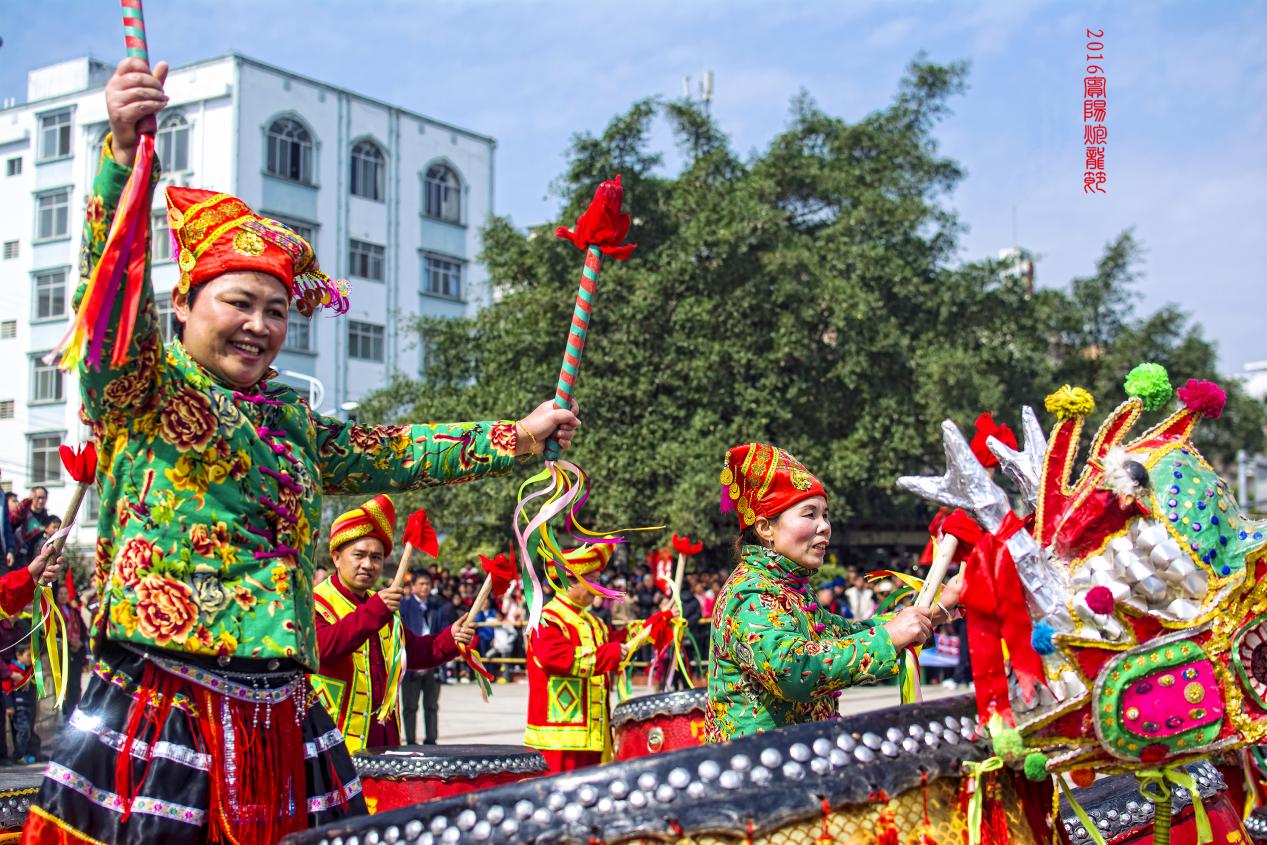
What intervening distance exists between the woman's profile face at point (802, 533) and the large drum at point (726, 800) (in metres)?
1.22

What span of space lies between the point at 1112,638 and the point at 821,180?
1942 cm

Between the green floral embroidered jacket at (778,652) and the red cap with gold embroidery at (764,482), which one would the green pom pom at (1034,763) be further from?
the red cap with gold embroidery at (764,482)

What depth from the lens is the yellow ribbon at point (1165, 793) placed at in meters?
2.44

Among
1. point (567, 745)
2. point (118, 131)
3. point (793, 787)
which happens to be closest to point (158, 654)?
point (118, 131)

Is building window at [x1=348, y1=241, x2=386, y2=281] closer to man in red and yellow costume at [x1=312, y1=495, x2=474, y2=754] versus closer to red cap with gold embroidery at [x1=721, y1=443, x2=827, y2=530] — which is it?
man in red and yellow costume at [x1=312, y1=495, x2=474, y2=754]

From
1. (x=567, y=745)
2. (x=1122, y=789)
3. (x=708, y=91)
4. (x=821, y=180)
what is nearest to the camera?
(x=1122, y=789)

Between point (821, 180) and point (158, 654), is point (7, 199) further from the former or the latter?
point (158, 654)

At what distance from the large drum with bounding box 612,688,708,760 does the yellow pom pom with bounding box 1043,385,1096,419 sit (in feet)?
11.1

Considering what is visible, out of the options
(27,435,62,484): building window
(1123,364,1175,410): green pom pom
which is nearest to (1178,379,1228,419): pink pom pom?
(1123,364,1175,410): green pom pom

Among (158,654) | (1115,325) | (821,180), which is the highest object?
(821,180)

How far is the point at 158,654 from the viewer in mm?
2334

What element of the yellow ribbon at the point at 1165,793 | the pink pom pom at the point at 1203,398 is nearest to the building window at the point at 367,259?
the pink pom pom at the point at 1203,398

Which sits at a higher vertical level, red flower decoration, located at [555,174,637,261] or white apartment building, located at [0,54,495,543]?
white apartment building, located at [0,54,495,543]

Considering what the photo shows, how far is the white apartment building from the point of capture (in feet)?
94.3
